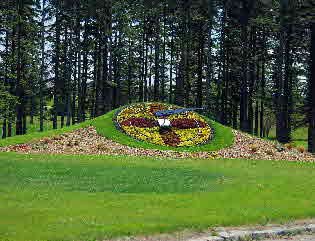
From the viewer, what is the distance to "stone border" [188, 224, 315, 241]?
729 centimetres

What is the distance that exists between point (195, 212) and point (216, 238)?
168 cm

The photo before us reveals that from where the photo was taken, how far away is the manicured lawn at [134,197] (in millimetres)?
7582

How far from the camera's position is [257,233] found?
301 inches

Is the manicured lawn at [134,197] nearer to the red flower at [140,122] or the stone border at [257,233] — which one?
the stone border at [257,233]

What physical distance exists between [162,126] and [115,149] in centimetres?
487

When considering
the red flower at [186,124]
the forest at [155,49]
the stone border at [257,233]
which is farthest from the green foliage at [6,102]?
the stone border at [257,233]

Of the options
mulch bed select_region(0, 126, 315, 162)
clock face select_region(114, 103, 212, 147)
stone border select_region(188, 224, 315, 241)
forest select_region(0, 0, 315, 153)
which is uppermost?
forest select_region(0, 0, 315, 153)

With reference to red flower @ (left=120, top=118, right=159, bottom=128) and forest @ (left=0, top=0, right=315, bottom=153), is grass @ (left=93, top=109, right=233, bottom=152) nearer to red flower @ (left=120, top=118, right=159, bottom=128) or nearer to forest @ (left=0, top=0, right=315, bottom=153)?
red flower @ (left=120, top=118, right=159, bottom=128)

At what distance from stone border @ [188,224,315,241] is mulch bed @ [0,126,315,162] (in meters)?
14.1

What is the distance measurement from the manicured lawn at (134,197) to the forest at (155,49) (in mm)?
17267

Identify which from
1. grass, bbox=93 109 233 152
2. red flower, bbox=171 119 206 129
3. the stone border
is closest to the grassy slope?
grass, bbox=93 109 233 152

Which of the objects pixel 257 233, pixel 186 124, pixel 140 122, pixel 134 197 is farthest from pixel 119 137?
pixel 257 233

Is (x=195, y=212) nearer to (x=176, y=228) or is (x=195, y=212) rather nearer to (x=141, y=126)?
(x=176, y=228)

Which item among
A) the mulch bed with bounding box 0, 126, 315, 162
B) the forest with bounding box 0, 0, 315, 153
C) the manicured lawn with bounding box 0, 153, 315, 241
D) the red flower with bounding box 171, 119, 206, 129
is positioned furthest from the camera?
the forest with bounding box 0, 0, 315, 153
